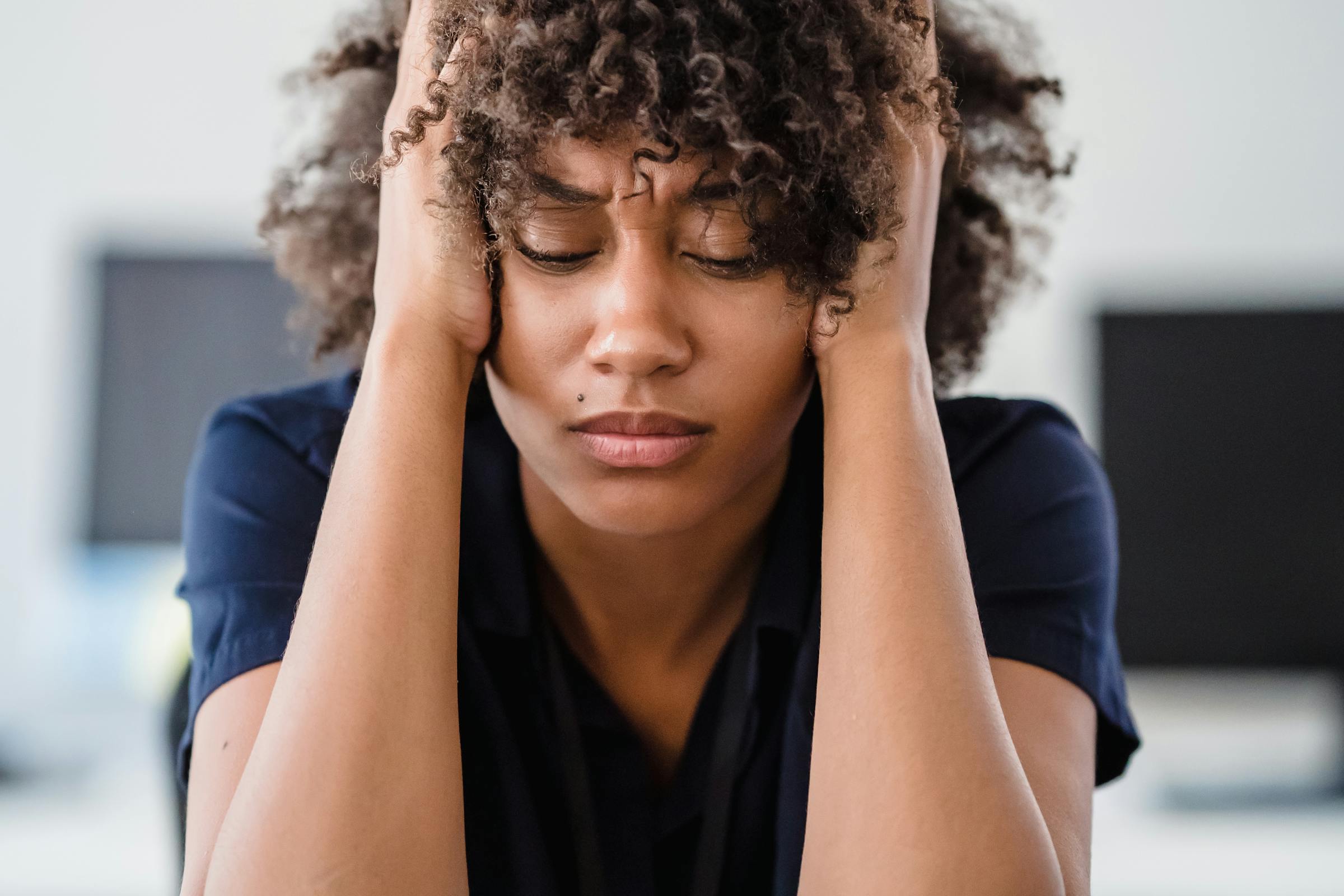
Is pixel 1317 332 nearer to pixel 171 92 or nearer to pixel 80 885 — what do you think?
pixel 80 885

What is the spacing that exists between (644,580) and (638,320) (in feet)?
1.04

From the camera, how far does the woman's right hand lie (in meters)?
0.81

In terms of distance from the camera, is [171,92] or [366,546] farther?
[171,92]

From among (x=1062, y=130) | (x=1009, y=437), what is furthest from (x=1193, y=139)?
(x=1009, y=437)

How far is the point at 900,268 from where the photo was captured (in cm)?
85

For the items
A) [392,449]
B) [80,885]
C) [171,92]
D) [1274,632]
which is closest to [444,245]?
[392,449]

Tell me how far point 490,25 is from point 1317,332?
1.67 meters

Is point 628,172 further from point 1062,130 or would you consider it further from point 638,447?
point 1062,130

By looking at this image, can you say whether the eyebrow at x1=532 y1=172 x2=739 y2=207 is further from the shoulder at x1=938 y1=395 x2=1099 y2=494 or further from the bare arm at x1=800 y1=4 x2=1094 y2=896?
the shoulder at x1=938 y1=395 x2=1099 y2=494

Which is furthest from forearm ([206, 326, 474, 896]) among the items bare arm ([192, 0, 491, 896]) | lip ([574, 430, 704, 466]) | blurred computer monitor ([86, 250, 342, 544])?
blurred computer monitor ([86, 250, 342, 544])

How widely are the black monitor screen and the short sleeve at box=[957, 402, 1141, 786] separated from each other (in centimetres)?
92

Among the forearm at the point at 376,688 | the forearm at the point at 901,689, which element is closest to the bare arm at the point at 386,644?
the forearm at the point at 376,688

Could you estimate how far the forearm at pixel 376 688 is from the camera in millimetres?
689

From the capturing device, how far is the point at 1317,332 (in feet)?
6.20
